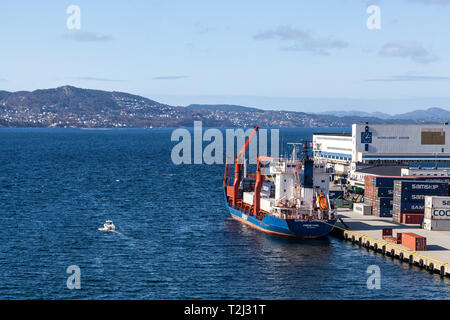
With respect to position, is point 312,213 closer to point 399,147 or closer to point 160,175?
point 399,147

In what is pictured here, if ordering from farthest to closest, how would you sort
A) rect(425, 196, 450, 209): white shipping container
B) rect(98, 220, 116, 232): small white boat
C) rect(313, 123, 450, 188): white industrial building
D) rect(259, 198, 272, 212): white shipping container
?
rect(313, 123, 450, 188): white industrial building < rect(259, 198, 272, 212): white shipping container < rect(98, 220, 116, 232): small white boat < rect(425, 196, 450, 209): white shipping container

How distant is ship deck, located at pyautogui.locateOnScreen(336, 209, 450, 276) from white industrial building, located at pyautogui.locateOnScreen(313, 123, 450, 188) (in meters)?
50.0

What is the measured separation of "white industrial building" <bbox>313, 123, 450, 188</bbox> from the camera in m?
139

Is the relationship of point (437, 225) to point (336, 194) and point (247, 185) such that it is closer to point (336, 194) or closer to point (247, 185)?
point (336, 194)

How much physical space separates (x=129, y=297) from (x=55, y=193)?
69685 millimetres

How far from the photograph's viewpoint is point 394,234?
73062 mm

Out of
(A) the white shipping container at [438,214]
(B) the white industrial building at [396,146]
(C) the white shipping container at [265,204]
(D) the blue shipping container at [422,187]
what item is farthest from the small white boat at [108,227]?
(B) the white industrial building at [396,146]

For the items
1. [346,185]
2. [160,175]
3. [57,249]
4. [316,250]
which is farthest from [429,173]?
[160,175]

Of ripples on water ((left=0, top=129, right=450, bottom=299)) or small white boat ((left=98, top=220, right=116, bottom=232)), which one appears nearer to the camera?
ripples on water ((left=0, top=129, right=450, bottom=299))

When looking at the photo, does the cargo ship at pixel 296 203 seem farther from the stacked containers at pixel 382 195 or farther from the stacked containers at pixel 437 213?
the stacked containers at pixel 437 213

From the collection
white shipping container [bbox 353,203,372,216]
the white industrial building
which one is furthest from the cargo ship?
the white industrial building

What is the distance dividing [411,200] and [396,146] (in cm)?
6266

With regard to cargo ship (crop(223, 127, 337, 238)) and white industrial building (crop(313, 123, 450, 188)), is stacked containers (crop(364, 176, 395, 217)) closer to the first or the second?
cargo ship (crop(223, 127, 337, 238))

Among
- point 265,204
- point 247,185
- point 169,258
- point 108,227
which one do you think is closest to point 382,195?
point 265,204
